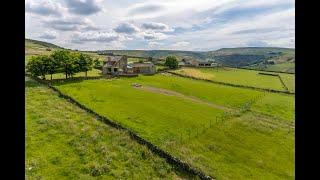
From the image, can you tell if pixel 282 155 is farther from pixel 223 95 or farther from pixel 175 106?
pixel 223 95

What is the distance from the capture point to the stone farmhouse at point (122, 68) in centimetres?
11375

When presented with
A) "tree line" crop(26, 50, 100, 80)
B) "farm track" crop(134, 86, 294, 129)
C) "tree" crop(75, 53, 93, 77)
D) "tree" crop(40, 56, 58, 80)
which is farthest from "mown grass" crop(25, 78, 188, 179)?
"tree" crop(75, 53, 93, 77)

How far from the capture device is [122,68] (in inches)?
4680

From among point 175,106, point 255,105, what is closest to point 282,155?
point 175,106

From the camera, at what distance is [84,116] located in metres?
53.3

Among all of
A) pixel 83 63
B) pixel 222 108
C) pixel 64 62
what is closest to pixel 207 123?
pixel 222 108

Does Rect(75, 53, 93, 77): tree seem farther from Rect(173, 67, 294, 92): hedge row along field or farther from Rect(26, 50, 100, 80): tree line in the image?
Rect(173, 67, 294, 92): hedge row along field

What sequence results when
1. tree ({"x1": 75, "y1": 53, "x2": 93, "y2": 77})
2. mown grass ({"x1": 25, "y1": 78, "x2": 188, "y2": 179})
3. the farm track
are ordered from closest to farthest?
mown grass ({"x1": 25, "y1": 78, "x2": 188, "y2": 179}) → the farm track → tree ({"x1": 75, "y1": 53, "x2": 93, "y2": 77})

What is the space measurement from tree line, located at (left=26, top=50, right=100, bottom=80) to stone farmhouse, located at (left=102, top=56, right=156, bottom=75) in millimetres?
13397

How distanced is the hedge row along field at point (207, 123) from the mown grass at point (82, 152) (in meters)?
3.38

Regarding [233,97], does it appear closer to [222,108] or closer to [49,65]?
[222,108]

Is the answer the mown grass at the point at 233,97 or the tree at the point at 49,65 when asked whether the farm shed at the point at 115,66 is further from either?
the tree at the point at 49,65

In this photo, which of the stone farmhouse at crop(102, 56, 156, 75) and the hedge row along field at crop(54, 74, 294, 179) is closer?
the hedge row along field at crop(54, 74, 294, 179)

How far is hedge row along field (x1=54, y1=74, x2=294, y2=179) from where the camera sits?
40.1 meters
